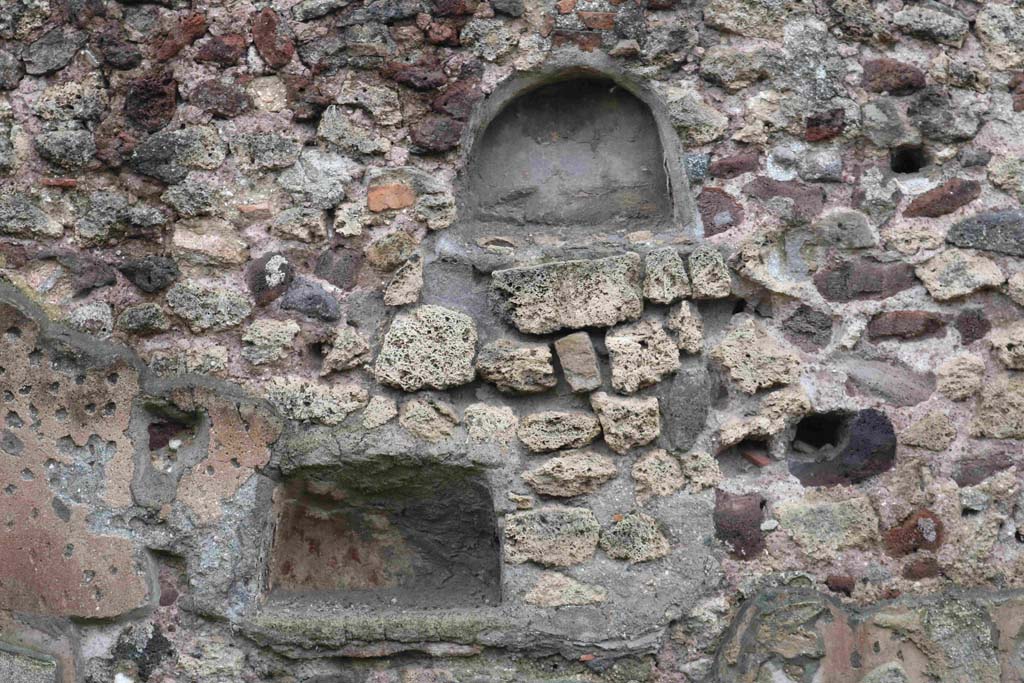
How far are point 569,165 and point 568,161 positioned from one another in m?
0.01

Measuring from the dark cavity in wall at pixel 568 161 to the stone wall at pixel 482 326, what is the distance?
0.12 metres

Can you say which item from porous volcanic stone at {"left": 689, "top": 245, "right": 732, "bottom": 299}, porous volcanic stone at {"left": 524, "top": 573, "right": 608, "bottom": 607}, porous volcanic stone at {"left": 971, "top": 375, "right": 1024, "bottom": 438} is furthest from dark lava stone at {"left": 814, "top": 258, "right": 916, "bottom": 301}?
porous volcanic stone at {"left": 524, "top": 573, "right": 608, "bottom": 607}

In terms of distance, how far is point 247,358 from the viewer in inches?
116

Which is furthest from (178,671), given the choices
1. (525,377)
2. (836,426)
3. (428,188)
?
(836,426)

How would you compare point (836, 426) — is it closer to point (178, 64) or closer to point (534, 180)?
point (534, 180)

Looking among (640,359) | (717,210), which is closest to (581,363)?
(640,359)

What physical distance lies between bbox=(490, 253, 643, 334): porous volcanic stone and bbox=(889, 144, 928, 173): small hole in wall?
0.75m

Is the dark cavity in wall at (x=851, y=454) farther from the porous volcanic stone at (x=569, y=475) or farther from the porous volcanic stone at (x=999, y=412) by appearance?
the porous volcanic stone at (x=569, y=475)

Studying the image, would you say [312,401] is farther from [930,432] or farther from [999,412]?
[999,412]

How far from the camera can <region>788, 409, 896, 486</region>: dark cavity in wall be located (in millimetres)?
2898

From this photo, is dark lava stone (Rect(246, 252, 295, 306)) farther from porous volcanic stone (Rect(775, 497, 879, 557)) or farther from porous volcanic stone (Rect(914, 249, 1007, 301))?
porous volcanic stone (Rect(914, 249, 1007, 301))

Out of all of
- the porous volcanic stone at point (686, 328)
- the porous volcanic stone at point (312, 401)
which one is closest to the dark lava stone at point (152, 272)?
the porous volcanic stone at point (312, 401)

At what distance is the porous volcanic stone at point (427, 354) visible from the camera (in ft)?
9.64

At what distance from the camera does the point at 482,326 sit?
2994 millimetres
